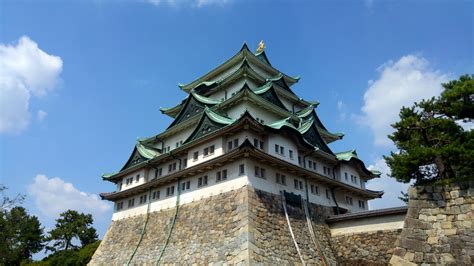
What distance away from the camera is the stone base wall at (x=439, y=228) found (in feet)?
36.2

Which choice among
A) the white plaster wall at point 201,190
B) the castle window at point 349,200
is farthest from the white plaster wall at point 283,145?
the castle window at point 349,200

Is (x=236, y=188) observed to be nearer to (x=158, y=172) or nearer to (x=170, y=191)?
(x=170, y=191)

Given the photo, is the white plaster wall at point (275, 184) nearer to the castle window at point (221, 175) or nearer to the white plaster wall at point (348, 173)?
the castle window at point (221, 175)

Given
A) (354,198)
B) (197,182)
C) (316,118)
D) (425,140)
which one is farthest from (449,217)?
(316,118)

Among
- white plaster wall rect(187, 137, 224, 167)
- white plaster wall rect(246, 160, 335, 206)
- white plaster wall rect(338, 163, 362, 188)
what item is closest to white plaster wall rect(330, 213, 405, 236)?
white plaster wall rect(246, 160, 335, 206)

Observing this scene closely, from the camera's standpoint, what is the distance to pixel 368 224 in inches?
980

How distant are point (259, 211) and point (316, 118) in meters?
16.8

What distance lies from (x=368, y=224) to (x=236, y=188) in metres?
10.3

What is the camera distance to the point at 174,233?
26.2 m

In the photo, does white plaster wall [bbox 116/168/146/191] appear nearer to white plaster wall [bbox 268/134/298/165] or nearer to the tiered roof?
the tiered roof

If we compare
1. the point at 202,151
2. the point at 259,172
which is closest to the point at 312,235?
the point at 259,172

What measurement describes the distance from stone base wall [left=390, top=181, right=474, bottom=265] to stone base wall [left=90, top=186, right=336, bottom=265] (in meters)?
10.1

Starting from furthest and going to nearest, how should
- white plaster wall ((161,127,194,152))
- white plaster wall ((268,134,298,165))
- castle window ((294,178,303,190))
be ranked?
1. white plaster wall ((161,127,194,152))
2. castle window ((294,178,303,190))
3. white plaster wall ((268,134,298,165))

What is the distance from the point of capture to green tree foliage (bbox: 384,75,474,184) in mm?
14898
